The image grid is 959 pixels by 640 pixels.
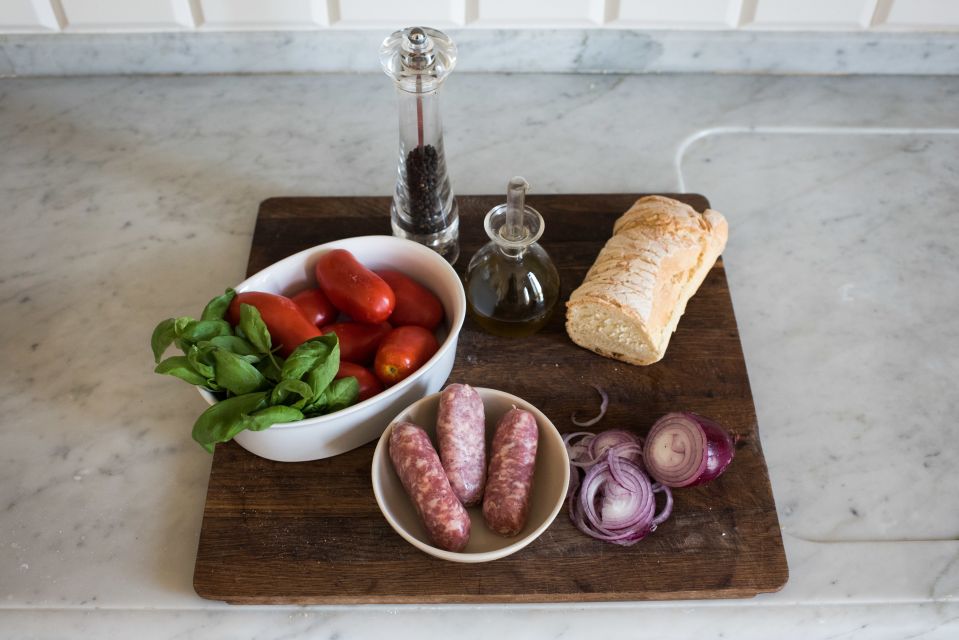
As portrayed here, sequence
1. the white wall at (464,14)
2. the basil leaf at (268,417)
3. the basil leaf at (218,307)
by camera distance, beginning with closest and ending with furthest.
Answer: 1. the basil leaf at (268,417)
2. the basil leaf at (218,307)
3. the white wall at (464,14)

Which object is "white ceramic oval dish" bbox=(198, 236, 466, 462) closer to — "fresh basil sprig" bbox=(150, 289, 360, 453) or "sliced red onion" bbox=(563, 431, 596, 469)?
"fresh basil sprig" bbox=(150, 289, 360, 453)

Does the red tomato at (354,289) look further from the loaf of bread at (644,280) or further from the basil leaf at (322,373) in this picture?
the loaf of bread at (644,280)

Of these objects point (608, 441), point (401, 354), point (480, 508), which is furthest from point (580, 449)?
point (401, 354)

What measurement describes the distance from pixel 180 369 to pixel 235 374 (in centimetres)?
6

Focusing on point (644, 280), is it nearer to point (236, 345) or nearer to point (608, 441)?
point (608, 441)

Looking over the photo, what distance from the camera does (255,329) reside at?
1.01 m

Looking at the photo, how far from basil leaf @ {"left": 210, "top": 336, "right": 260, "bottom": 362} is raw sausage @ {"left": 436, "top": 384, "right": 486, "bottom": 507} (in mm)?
242

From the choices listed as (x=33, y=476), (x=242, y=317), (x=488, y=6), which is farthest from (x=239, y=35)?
(x=33, y=476)

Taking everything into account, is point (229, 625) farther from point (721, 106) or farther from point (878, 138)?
point (878, 138)

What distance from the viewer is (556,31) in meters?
1.60

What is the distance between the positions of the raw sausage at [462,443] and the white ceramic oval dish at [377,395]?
6cm

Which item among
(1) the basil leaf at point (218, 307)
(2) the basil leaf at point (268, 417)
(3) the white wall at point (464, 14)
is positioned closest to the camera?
(2) the basil leaf at point (268, 417)

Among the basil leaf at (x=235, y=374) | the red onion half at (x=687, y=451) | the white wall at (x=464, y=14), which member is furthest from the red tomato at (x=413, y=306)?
the white wall at (x=464, y=14)

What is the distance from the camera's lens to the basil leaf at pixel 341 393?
3.27 ft
